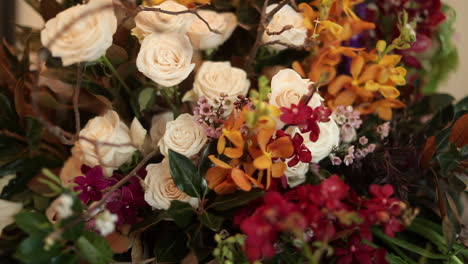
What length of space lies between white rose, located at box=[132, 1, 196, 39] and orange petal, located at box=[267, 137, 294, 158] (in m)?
0.23

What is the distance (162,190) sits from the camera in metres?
0.61

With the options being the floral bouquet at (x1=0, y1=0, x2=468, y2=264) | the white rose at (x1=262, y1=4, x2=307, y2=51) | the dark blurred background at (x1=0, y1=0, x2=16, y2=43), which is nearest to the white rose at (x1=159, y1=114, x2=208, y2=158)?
the floral bouquet at (x1=0, y1=0, x2=468, y2=264)

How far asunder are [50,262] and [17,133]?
32cm

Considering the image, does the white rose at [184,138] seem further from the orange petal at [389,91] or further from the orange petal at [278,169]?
the orange petal at [389,91]

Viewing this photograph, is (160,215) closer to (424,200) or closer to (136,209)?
(136,209)

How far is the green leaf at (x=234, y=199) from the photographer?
570 mm

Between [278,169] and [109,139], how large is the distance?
26cm

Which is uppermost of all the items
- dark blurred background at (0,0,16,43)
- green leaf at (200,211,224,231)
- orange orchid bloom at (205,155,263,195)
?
orange orchid bloom at (205,155,263,195)

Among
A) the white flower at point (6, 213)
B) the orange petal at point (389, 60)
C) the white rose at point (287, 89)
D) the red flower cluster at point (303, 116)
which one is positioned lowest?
the white flower at point (6, 213)

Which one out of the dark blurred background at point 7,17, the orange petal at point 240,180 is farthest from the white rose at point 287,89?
the dark blurred background at point 7,17

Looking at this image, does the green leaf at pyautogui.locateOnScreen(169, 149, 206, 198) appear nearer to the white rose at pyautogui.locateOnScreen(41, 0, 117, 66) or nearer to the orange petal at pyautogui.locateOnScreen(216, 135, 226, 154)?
the orange petal at pyautogui.locateOnScreen(216, 135, 226, 154)

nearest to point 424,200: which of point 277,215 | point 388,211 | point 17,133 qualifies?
point 388,211

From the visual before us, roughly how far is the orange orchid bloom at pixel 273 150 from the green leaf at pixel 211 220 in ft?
0.29

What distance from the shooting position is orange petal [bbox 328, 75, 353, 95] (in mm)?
736
